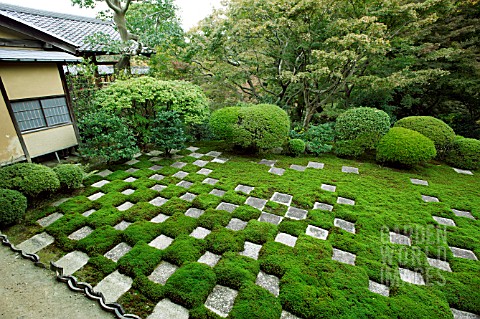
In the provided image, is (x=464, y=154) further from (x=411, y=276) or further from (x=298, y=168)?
(x=411, y=276)

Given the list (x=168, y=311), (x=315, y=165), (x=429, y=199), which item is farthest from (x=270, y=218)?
(x=429, y=199)

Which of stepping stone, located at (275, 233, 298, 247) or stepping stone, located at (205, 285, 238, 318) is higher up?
stepping stone, located at (205, 285, 238, 318)

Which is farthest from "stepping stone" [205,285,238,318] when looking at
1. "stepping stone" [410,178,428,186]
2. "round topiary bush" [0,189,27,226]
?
"stepping stone" [410,178,428,186]

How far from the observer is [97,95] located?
22.5ft

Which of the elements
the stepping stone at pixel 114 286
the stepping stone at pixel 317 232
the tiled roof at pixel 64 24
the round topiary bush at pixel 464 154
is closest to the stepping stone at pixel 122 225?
the stepping stone at pixel 114 286

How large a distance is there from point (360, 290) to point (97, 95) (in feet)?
25.1

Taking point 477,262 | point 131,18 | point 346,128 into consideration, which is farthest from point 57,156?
point 477,262

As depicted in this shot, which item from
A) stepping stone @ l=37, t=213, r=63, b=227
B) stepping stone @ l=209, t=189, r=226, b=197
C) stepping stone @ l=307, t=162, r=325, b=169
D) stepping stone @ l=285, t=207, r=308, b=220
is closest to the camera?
stepping stone @ l=37, t=213, r=63, b=227

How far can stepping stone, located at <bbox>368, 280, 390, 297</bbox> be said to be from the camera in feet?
9.20

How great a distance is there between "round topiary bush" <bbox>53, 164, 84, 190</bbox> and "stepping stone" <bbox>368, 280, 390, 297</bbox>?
5553 mm

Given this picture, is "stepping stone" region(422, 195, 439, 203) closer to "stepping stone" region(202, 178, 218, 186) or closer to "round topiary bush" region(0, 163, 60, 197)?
"stepping stone" region(202, 178, 218, 186)

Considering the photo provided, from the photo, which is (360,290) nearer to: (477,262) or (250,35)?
(477,262)

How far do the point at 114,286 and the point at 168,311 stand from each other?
0.81 metres

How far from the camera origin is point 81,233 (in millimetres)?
3828
